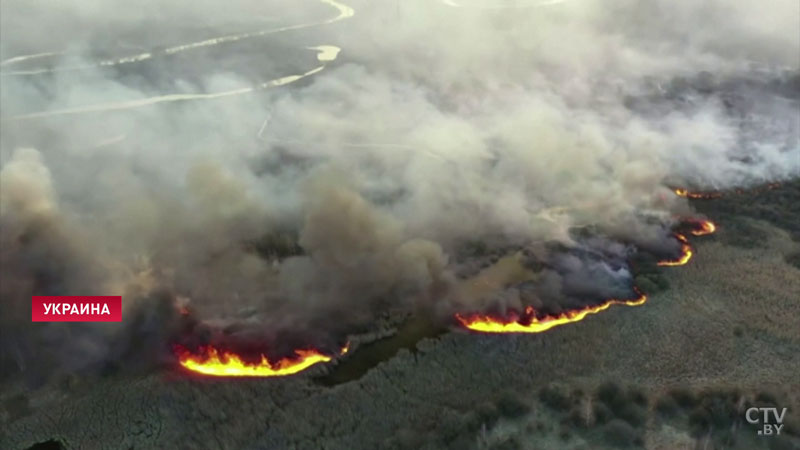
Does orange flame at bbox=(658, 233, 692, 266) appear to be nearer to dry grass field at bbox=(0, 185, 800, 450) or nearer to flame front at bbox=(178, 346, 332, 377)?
dry grass field at bbox=(0, 185, 800, 450)

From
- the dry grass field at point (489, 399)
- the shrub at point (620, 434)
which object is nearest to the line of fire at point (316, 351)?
the dry grass field at point (489, 399)

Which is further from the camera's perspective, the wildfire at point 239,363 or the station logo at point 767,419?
the wildfire at point 239,363

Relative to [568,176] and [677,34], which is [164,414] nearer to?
[568,176]

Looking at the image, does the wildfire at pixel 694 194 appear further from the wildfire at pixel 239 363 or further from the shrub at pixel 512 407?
the wildfire at pixel 239 363

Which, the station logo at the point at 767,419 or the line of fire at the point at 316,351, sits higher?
the station logo at the point at 767,419

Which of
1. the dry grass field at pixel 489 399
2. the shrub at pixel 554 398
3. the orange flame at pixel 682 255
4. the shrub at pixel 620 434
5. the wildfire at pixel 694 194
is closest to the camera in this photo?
the dry grass field at pixel 489 399

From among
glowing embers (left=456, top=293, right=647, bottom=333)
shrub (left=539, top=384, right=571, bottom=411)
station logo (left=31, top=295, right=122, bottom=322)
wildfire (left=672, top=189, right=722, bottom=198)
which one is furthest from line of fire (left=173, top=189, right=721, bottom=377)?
wildfire (left=672, top=189, right=722, bottom=198)

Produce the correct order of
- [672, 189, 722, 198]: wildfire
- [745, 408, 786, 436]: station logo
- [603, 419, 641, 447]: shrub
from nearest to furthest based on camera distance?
1. [603, 419, 641, 447]: shrub
2. [745, 408, 786, 436]: station logo
3. [672, 189, 722, 198]: wildfire

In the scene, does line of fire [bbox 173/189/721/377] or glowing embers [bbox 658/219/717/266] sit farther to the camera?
glowing embers [bbox 658/219/717/266]
